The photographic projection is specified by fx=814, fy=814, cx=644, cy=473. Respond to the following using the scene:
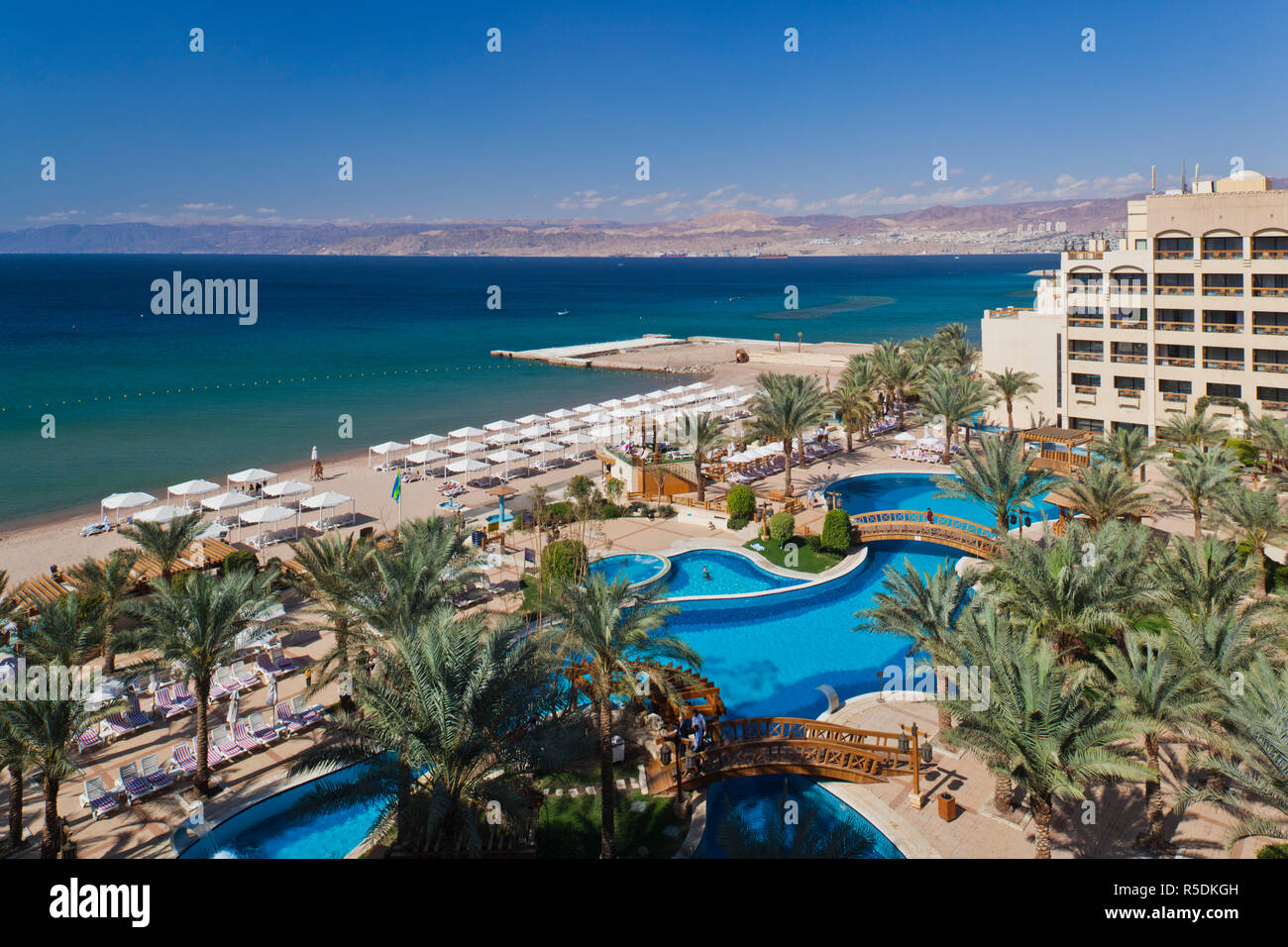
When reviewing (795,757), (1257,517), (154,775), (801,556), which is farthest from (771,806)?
(1257,517)

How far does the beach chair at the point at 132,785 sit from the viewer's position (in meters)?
13.8

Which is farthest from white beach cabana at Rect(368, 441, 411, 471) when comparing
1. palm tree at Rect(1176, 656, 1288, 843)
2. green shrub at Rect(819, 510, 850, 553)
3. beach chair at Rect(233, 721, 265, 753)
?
palm tree at Rect(1176, 656, 1288, 843)

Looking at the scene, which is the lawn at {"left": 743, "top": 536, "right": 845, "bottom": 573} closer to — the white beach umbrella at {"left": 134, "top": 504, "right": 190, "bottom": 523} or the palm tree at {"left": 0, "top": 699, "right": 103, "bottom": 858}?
the palm tree at {"left": 0, "top": 699, "right": 103, "bottom": 858}

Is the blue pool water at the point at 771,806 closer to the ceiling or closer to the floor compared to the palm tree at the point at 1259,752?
closer to the floor

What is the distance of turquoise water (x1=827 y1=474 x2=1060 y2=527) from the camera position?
3053cm

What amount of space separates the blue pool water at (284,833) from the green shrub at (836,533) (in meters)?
16.1

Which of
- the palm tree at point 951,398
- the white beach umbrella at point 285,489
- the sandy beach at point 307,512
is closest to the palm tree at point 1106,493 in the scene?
the palm tree at point 951,398

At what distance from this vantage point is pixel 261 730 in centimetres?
1572

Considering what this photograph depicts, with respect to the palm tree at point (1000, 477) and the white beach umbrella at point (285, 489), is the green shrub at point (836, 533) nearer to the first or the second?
the palm tree at point (1000, 477)

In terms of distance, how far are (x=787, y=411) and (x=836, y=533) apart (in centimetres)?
738
